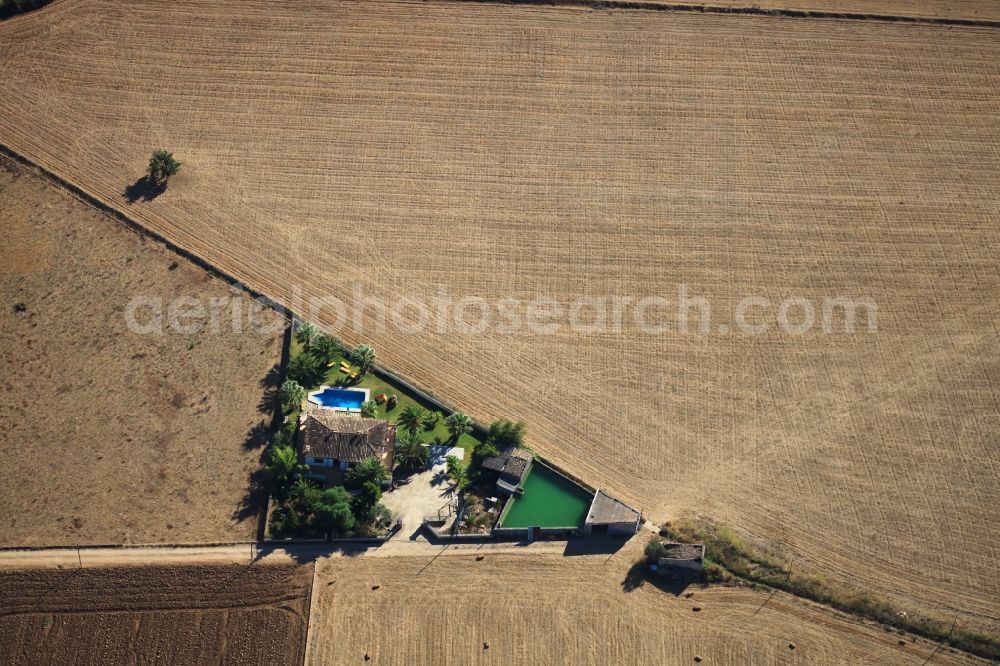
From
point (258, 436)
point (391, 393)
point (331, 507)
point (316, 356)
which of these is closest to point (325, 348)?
point (316, 356)

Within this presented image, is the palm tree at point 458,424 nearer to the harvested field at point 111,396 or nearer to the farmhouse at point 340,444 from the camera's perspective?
the farmhouse at point 340,444

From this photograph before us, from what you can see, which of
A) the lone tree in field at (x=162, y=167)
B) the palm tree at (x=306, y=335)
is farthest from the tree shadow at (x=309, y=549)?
the lone tree in field at (x=162, y=167)

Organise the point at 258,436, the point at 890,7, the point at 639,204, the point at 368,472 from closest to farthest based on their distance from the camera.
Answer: the point at 368,472 < the point at 258,436 < the point at 639,204 < the point at 890,7

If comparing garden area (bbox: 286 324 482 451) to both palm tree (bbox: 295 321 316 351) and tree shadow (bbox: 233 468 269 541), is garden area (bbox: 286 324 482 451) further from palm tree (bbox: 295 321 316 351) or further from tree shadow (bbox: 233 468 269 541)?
tree shadow (bbox: 233 468 269 541)

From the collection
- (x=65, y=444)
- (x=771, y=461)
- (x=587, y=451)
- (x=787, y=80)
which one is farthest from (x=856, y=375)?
(x=65, y=444)

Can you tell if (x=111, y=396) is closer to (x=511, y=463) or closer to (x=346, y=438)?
(x=346, y=438)

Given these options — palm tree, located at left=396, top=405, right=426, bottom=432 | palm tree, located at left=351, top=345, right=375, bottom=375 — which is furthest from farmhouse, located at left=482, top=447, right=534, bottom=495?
palm tree, located at left=351, top=345, right=375, bottom=375
